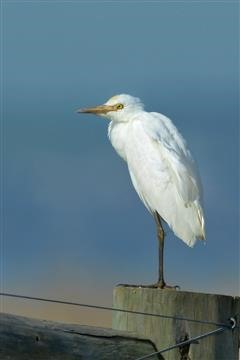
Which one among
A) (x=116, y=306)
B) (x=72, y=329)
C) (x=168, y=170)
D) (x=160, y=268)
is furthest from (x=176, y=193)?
(x=72, y=329)

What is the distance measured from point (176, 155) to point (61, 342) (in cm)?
459

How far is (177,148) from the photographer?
27.7 feet

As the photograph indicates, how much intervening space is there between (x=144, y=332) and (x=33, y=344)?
1010 mm

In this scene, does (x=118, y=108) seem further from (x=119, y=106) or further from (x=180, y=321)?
(x=180, y=321)

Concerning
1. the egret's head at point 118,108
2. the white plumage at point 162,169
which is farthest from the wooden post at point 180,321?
the egret's head at point 118,108

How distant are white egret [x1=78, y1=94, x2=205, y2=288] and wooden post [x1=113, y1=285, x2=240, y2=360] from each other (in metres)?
2.82

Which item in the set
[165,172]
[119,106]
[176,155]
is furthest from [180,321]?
[119,106]

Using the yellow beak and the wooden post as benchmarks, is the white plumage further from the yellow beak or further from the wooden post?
the wooden post

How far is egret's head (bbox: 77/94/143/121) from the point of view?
9.59 m

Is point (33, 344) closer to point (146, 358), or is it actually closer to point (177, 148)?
point (146, 358)

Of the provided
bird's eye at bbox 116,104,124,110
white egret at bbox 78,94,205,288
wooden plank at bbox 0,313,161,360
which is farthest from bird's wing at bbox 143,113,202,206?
wooden plank at bbox 0,313,161,360

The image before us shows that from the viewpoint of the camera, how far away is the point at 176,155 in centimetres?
830

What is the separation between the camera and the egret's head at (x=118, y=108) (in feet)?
31.5

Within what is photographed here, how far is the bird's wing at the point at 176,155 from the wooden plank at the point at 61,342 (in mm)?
3804
